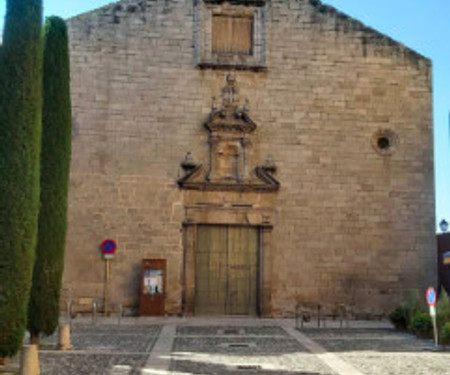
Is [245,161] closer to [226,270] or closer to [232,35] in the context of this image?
[226,270]

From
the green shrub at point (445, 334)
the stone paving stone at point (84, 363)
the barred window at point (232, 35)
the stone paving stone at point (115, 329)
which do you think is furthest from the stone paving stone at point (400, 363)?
the barred window at point (232, 35)

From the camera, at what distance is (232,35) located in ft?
52.2

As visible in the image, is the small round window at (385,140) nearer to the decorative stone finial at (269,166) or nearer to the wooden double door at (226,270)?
the decorative stone finial at (269,166)

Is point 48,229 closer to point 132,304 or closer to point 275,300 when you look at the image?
point 132,304

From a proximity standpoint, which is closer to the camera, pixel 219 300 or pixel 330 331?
pixel 330 331

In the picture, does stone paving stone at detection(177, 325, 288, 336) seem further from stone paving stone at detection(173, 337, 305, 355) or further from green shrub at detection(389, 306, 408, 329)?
green shrub at detection(389, 306, 408, 329)

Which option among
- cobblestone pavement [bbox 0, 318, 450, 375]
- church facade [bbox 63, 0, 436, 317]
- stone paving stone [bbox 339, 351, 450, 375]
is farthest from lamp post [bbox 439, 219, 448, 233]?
stone paving stone [bbox 339, 351, 450, 375]

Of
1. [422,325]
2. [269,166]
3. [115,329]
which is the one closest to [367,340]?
[422,325]

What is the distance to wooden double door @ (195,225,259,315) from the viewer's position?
15109 millimetres

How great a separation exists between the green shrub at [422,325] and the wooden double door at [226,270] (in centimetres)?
424

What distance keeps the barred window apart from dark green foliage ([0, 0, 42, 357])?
7.81 m

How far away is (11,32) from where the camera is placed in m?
8.24

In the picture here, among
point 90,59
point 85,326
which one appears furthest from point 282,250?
point 90,59

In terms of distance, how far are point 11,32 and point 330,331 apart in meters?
7.92
